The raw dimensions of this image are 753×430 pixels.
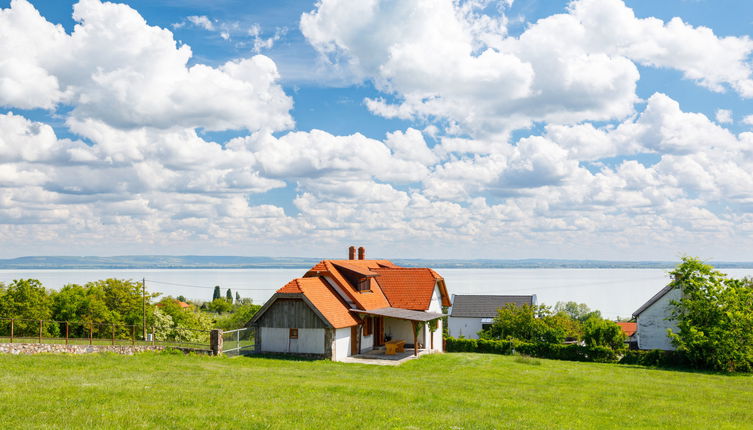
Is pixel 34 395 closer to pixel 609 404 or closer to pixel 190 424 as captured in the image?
pixel 190 424

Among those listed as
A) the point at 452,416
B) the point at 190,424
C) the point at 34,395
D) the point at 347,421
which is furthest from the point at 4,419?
the point at 452,416

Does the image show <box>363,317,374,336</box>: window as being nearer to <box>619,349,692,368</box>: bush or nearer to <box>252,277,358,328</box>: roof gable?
<box>252,277,358,328</box>: roof gable

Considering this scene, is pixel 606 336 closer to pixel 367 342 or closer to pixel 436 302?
pixel 436 302

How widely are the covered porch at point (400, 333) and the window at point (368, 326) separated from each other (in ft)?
0.98

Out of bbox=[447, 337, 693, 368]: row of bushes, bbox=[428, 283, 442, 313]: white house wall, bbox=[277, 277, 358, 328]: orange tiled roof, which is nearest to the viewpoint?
bbox=[277, 277, 358, 328]: orange tiled roof

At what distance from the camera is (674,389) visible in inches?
997

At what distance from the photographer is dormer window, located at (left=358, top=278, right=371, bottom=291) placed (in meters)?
Result: 40.2

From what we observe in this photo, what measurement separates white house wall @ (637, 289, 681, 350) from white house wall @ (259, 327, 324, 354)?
33.0 metres

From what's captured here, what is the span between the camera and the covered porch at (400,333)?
37.1 meters

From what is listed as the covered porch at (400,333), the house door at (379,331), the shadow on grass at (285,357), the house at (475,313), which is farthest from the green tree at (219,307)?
the shadow on grass at (285,357)

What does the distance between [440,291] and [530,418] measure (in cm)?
3200

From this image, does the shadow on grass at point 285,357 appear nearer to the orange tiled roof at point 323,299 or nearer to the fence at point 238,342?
the fence at point 238,342

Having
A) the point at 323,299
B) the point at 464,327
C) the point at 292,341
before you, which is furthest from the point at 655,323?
the point at 292,341

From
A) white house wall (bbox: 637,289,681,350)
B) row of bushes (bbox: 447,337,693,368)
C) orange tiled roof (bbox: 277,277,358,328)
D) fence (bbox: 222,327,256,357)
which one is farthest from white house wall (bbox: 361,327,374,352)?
white house wall (bbox: 637,289,681,350)
